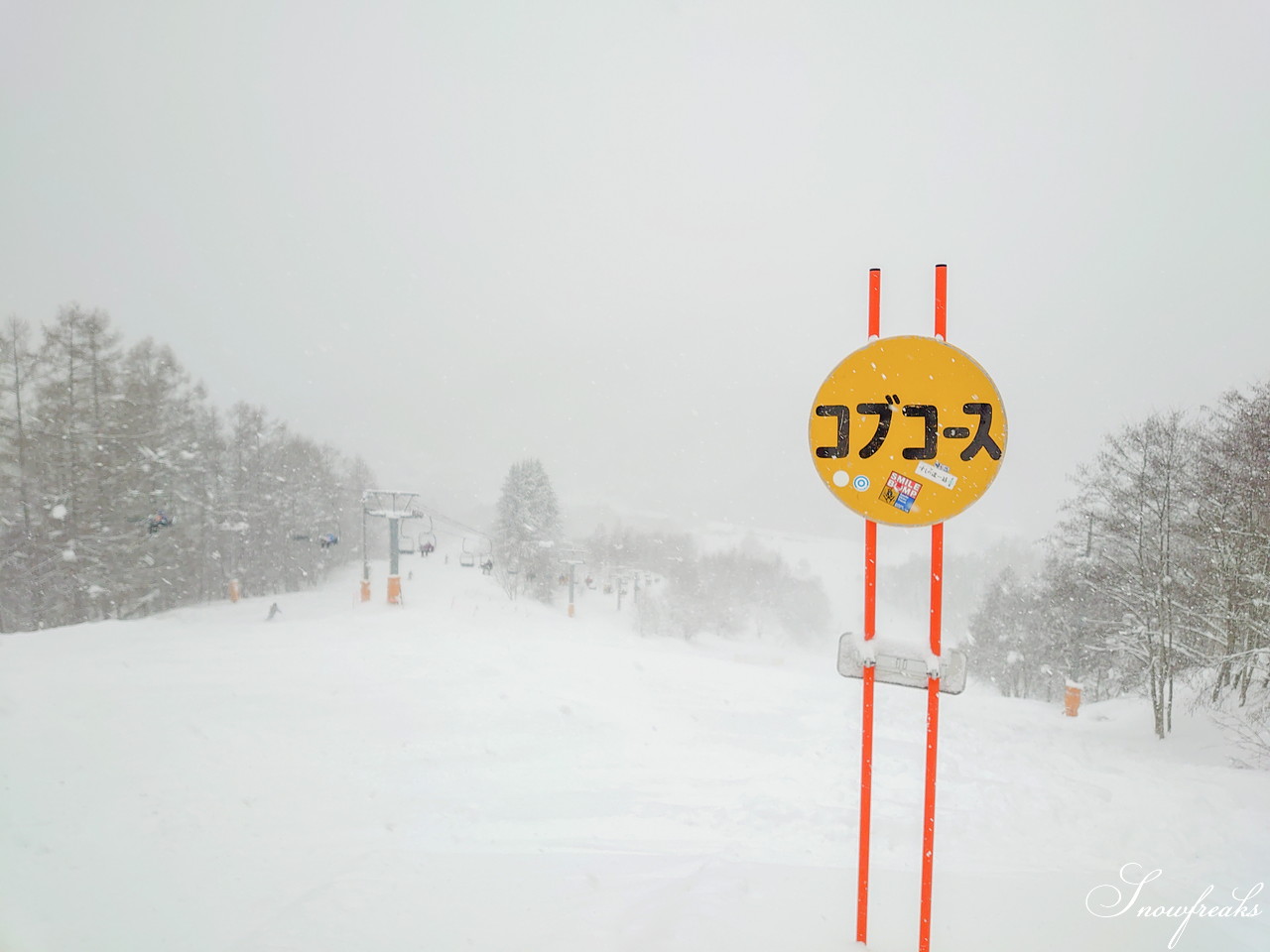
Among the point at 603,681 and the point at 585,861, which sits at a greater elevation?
the point at 585,861

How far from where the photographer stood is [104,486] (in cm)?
1516

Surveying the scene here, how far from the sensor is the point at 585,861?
3.57 meters

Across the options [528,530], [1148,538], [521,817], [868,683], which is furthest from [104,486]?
[528,530]

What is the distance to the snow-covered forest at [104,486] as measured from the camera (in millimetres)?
13320

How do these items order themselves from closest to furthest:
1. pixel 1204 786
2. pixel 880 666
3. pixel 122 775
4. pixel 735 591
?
pixel 880 666, pixel 122 775, pixel 1204 786, pixel 735 591

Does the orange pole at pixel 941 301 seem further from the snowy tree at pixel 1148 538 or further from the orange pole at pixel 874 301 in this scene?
the snowy tree at pixel 1148 538

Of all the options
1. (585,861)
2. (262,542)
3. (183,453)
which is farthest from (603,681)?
(262,542)

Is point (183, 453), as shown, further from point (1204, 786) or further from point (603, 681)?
point (1204, 786)

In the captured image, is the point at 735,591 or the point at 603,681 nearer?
the point at 603,681

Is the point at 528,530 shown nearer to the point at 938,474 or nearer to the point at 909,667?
the point at 909,667

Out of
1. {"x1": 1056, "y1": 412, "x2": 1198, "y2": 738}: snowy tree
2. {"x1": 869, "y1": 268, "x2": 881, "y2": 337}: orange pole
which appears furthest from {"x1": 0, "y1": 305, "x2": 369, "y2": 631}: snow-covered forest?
{"x1": 1056, "y1": 412, "x2": 1198, "y2": 738}: snowy tree

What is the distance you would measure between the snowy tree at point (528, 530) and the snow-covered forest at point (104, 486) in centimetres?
1916

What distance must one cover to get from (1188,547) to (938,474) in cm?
1329

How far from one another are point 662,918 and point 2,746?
18.1 feet
